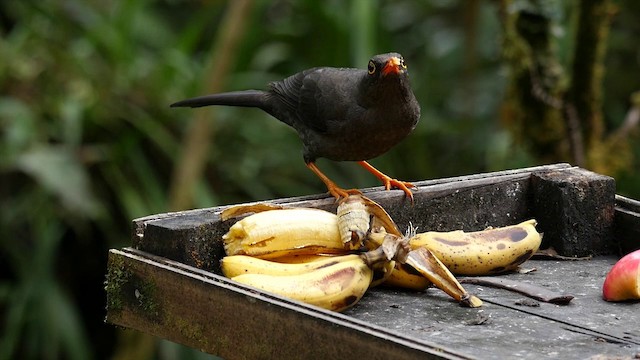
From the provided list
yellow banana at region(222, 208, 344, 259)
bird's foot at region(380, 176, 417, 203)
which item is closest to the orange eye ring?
bird's foot at region(380, 176, 417, 203)

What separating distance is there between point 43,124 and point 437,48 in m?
2.58

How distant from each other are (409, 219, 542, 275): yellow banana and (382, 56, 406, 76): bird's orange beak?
1.87 feet

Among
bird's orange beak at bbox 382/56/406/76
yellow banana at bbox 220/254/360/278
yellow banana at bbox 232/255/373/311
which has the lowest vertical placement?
yellow banana at bbox 232/255/373/311

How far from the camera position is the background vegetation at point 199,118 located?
5074mm

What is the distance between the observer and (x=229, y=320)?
2361mm

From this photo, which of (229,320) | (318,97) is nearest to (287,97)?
(318,97)

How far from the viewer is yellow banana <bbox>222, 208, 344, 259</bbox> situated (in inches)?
106

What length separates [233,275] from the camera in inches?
103

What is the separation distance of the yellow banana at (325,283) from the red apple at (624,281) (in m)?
0.58

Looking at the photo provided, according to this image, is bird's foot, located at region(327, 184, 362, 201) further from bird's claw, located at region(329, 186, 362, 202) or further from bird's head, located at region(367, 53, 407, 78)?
bird's head, located at region(367, 53, 407, 78)

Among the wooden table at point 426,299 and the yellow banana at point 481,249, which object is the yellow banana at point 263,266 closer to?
the wooden table at point 426,299

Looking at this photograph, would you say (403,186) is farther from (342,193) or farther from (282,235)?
(282,235)

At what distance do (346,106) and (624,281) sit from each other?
1197mm

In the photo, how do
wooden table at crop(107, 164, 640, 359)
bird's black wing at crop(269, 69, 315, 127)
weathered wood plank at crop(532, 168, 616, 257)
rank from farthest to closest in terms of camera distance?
bird's black wing at crop(269, 69, 315, 127), weathered wood plank at crop(532, 168, 616, 257), wooden table at crop(107, 164, 640, 359)
